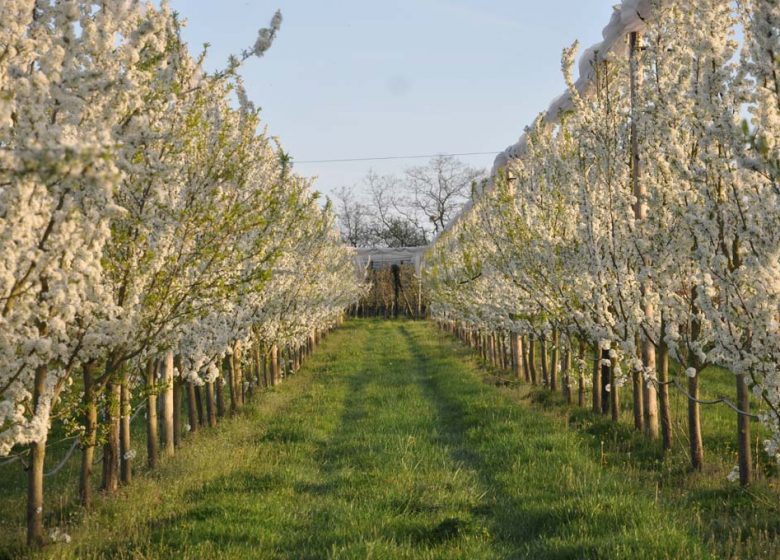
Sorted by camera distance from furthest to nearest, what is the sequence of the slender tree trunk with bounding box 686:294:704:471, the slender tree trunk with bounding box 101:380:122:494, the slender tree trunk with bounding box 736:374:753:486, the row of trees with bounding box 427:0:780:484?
the slender tree trunk with bounding box 686:294:704:471, the slender tree trunk with bounding box 101:380:122:494, the slender tree trunk with bounding box 736:374:753:486, the row of trees with bounding box 427:0:780:484

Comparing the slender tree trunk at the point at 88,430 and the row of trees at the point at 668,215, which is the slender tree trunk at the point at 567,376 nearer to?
the row of trees at the point at 668,215

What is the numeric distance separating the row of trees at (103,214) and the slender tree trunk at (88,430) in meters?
0.02

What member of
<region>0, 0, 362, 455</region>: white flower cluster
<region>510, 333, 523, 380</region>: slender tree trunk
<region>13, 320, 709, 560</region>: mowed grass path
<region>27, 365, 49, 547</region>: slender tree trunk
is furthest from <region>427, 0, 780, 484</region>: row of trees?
<region>27, 365, 49, 547</region>: slender tree trunk

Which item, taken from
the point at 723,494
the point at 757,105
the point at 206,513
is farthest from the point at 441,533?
the point at 757,105

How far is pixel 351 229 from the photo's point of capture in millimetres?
89750

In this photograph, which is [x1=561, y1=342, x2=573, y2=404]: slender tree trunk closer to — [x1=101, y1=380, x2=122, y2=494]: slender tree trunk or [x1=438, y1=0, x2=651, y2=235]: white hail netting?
[x1=438, y1=0, x2=651, y2=235]: white hail netting

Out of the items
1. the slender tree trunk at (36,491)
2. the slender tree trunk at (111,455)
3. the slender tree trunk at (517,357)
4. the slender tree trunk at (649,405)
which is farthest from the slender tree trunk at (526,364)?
the slender tree trunk at (36,491)

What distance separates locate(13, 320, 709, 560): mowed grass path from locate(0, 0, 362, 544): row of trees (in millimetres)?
1014

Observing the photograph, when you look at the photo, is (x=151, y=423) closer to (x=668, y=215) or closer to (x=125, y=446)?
(x=125, y=446)

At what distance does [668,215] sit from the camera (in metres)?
8.80

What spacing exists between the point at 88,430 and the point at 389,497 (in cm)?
338

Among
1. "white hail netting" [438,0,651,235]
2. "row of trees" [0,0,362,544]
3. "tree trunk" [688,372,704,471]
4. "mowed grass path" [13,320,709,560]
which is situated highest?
"white hail netting" [438,0,651,235]

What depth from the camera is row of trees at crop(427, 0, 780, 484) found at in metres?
6.11

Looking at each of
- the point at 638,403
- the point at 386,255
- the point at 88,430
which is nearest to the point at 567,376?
the point at 638,403
